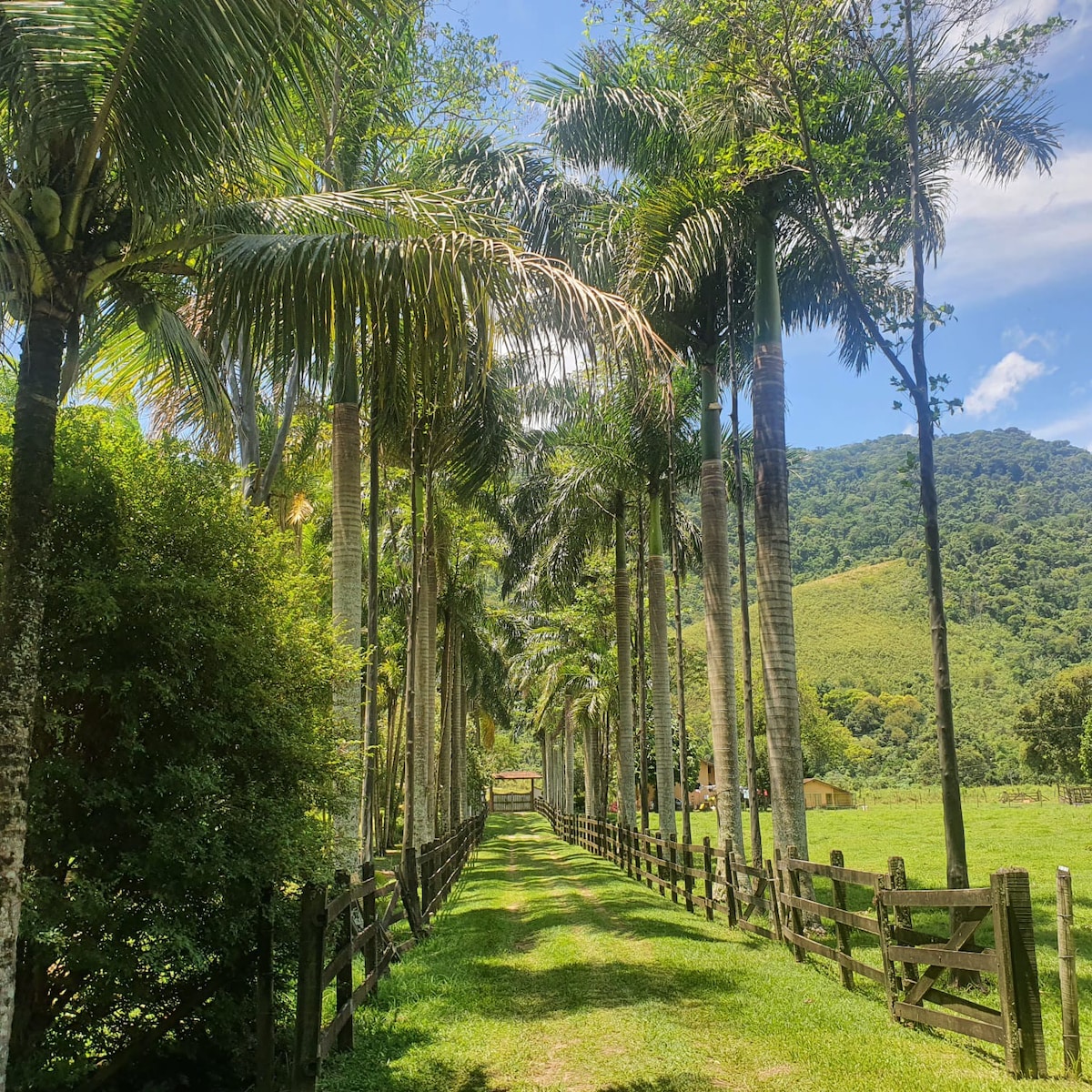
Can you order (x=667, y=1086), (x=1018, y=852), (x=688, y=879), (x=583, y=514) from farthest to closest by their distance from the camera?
(x=583, y=514) → (x=1018, y=852) → (x=688, y=879) → (x=667, y=1086)

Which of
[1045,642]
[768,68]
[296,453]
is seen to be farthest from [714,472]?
[1045,642]

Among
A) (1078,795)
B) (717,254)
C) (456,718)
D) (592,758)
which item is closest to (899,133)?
(717,254)

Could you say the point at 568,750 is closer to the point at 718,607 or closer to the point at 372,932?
the point at 718,607

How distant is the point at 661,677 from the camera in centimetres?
2198

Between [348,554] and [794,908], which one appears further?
[348,554]

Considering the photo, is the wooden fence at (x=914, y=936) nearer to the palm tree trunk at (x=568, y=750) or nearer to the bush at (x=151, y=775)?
the bush at (x=151, y=775)

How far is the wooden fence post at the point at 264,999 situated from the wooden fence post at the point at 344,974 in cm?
118

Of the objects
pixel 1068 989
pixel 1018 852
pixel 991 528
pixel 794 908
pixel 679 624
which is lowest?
pixel 1018 852

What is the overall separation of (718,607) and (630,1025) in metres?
10.4

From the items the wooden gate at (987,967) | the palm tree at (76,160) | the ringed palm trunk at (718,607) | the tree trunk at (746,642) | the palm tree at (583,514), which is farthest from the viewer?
the palm tree at (583,514)

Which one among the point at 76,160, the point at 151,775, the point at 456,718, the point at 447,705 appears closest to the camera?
the point at 76,160

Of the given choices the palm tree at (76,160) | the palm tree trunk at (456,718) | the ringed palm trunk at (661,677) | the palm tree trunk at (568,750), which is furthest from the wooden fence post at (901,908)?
the palm tree trunk at (568,750)

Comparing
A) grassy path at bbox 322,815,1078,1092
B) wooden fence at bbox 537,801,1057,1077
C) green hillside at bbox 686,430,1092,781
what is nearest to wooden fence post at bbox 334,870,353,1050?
grassy path at bbox 322,815,1078,1092

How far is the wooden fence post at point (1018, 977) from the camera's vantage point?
5.52m
